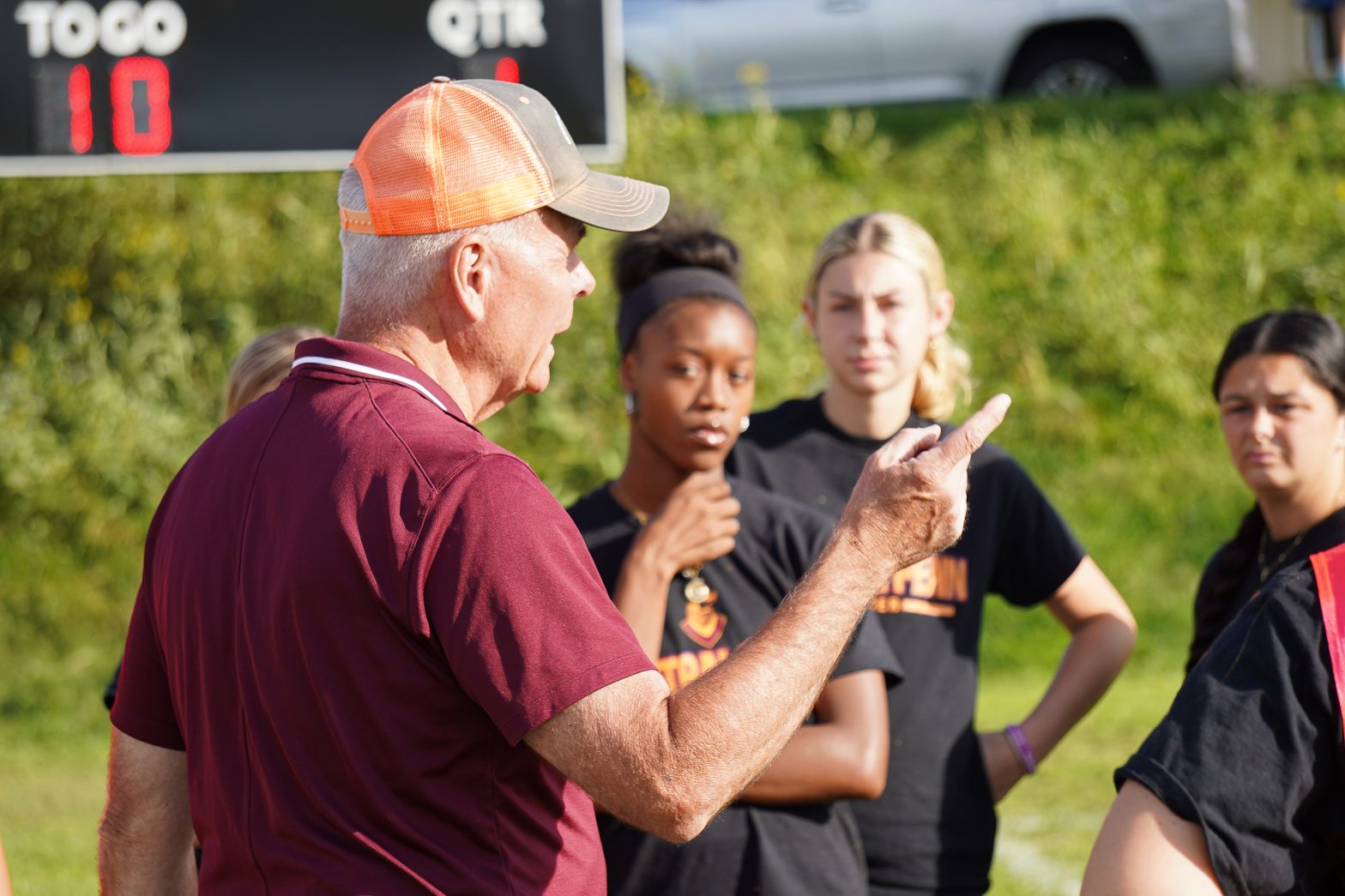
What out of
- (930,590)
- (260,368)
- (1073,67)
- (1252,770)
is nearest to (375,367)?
(1252,770)

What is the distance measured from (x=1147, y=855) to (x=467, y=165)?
47.9 inches

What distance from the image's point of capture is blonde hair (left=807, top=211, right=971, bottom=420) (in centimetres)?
371

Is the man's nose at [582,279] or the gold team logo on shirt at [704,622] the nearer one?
the man's nose at [582,279]

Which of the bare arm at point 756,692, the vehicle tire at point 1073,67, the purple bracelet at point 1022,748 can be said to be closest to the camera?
the bare arm at point 756,692

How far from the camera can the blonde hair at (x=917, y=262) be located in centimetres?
371

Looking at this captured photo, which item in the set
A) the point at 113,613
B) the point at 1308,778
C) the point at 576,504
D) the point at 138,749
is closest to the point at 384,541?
the point at 138,749

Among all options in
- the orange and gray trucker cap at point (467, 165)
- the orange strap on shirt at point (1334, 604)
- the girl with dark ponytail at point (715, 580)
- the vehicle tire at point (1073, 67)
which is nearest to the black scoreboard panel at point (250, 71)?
the girl with dark ponytail at point (715, 580)

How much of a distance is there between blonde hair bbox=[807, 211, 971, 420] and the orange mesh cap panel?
6.10 feet

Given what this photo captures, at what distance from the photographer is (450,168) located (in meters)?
1.92

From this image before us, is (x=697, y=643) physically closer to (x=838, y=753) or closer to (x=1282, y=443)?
(x=838, y=753)

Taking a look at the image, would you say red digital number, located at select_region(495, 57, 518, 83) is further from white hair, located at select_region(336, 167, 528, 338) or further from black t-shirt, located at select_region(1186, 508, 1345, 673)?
Answer: white hair, located at select_region(336, 167, 528, 338)

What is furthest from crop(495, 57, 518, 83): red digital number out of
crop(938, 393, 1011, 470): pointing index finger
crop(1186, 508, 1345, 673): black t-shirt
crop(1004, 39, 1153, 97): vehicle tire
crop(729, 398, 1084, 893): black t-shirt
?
crop(1004, 39, 1153, 97): vehicle tire

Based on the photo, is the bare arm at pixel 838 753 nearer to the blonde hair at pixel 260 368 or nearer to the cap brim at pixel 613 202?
the cap brim at pixel 613 202

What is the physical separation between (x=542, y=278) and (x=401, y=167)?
0.23 meters
